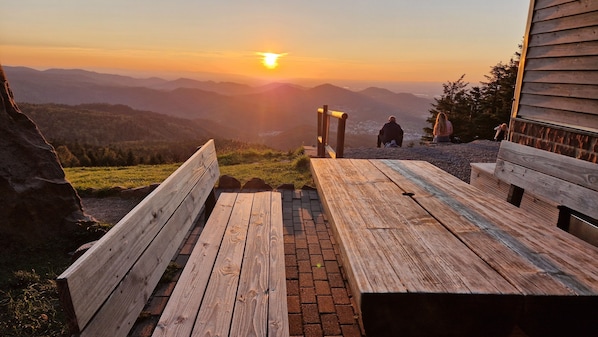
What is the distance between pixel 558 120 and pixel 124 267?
4611mm

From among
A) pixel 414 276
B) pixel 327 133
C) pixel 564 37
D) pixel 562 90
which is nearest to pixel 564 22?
pixel 564 37

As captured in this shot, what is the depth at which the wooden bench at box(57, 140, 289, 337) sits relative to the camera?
1.18m

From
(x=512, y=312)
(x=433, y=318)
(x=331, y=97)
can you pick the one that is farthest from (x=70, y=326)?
(x=331, y=97)

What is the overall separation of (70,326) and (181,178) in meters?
1.42

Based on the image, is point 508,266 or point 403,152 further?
point 403,152

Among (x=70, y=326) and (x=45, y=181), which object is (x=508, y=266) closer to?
(x=70, y=326)

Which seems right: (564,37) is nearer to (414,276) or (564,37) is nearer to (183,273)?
(414,276)

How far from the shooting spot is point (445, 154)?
10.1 m

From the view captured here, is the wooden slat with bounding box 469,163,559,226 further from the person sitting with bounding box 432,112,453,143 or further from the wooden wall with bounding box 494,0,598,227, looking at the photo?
the person sitting with bounding box 432,112,453,143

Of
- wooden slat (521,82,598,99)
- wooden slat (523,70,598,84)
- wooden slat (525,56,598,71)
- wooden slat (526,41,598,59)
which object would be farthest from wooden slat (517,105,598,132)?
wooden slat (526,41,598,59)

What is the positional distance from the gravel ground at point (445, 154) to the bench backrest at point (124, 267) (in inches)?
290

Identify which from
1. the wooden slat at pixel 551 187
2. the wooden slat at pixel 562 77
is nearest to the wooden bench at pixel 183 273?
the wooden slat at pixel 551 187

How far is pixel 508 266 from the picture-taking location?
4.74 feet

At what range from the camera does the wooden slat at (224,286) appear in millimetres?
1637
